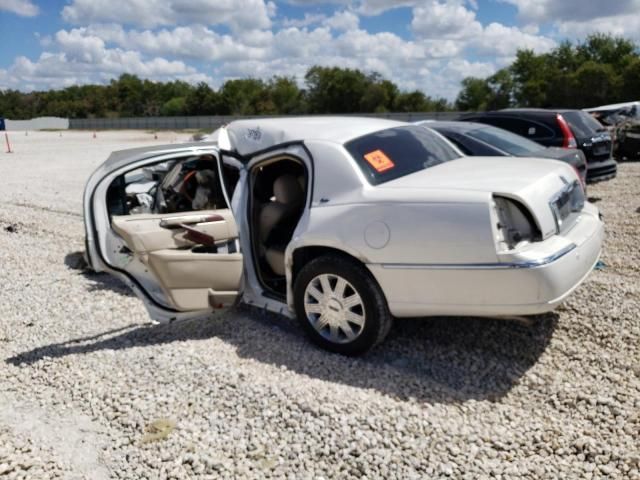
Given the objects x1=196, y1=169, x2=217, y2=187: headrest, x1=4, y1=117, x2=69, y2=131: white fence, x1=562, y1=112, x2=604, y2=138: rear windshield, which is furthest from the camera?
x1=4, y1=117, x2=69, y2=131: white fence

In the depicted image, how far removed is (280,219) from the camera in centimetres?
502

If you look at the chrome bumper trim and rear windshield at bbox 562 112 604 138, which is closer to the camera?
the chrome bumper trim

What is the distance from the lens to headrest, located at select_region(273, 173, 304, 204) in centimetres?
510

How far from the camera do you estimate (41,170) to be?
19547 millimetres

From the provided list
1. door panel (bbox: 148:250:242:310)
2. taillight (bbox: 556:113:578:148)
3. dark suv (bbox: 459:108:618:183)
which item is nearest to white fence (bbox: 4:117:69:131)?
dark suv (bbox: 459:108:618:183)

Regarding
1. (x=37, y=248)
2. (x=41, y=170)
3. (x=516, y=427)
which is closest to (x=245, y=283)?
(x=516, y=427)

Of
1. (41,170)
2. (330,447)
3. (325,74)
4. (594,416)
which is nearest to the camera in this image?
(330,447)

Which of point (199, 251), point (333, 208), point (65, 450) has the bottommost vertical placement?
point (65, 450)

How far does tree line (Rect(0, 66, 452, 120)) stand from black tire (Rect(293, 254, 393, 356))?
238 ft

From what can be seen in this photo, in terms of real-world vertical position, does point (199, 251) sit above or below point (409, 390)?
above

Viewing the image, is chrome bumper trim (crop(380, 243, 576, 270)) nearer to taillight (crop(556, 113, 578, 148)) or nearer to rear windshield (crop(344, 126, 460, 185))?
rear windshield (crop(344, 126, 460, 185))

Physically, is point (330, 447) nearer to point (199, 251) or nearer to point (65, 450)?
point (65, 450)

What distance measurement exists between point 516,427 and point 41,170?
63.8 feet

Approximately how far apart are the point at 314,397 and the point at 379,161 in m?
1.75
